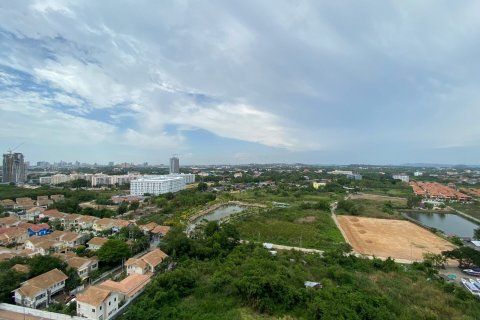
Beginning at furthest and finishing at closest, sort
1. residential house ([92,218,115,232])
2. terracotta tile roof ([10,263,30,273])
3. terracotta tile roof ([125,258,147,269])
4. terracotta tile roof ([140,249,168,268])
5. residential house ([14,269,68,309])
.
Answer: residential house ([92,218,115,232]) < terracotta tile roof ([140,249,168,268]) < terracotta tile roof ([125,258,147,269]) < terracotta tile roof ([10,263,30,273]) < residential house ([14,269,68,309])

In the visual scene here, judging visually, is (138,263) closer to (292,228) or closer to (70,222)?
(70,222)

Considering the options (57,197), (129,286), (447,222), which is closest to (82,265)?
(129,286)

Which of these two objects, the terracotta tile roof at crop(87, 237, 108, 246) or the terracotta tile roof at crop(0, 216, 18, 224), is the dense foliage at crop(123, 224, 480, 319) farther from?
the terracotta tile roof at crop(0, 216, 18, 224)

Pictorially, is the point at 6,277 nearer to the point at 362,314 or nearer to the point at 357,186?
the point at 362,314

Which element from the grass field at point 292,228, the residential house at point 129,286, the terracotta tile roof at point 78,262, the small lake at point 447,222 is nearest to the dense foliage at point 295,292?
the residential house at point 129,286

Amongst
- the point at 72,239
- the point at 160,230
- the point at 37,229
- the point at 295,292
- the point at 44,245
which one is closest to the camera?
the point at 295,292

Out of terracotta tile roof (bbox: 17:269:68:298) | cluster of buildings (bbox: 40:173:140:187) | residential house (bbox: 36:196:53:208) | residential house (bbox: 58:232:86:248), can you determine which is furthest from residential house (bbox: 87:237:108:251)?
cluster of buildings (bbox: 40:173:140:187)
